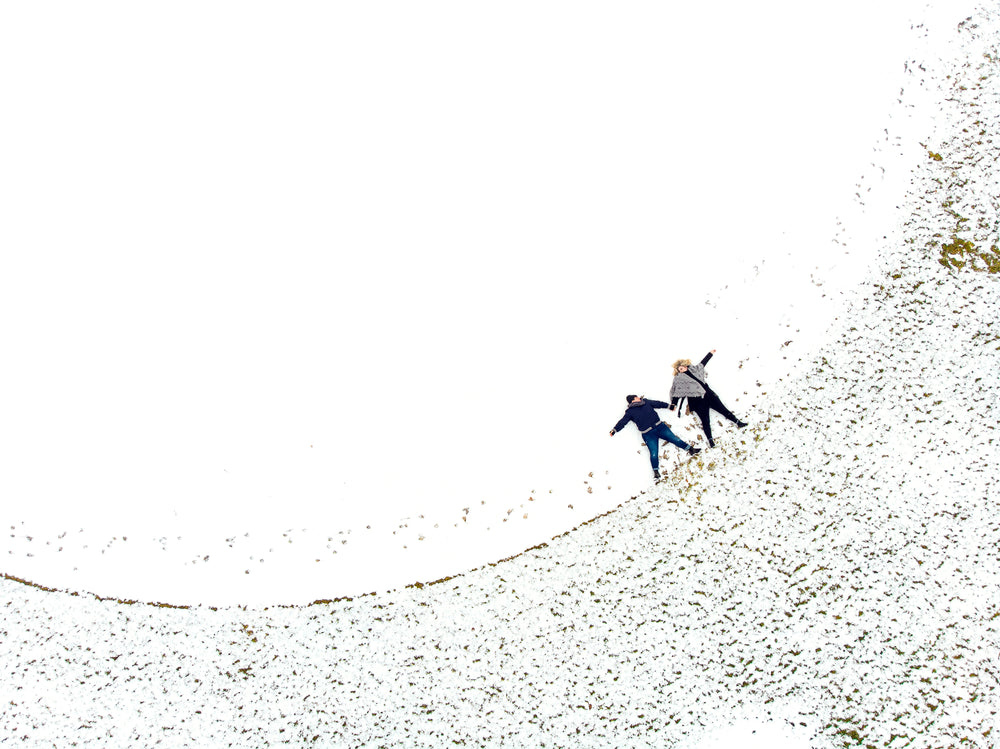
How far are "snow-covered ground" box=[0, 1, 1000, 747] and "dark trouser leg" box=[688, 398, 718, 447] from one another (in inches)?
14.7

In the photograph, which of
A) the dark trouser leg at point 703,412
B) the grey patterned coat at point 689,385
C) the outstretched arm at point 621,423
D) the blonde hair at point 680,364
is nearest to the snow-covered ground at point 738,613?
the dark trouser leg at point 703,412

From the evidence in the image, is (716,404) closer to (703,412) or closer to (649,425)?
(703,412)

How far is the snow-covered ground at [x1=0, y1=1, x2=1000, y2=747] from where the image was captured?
1082 centimetres

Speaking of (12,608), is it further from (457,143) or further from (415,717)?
(457,143)

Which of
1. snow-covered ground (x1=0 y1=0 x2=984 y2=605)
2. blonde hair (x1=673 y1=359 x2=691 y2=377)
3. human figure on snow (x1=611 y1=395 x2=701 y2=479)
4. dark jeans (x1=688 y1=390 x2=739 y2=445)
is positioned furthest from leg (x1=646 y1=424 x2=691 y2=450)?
blonde hair (x1=673 y1=359 x2=691 y2=377)

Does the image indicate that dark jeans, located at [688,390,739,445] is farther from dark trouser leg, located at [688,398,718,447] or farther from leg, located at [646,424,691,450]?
leg, located at [646,424,691,450]

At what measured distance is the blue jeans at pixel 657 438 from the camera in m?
11.0

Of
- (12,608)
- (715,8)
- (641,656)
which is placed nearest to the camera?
(641,656)

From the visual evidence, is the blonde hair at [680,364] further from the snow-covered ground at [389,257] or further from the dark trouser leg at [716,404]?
the snow-covered ground at [389,257]

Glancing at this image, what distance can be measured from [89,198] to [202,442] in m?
6.10

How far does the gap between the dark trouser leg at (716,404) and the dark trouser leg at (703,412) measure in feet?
0.18

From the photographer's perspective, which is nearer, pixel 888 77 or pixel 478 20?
pixel 888 77

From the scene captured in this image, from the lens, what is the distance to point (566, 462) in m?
11.6

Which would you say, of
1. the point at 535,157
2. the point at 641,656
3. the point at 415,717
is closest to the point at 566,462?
the point at 641,656
